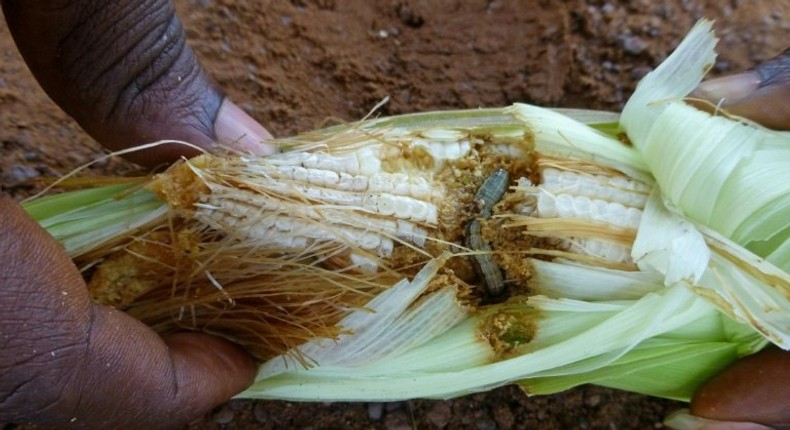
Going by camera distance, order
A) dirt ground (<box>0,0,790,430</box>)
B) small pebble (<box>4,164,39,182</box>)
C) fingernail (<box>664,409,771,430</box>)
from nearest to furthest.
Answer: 1. fingernail (<box>664,409,771,430</box>)
2. small pebble (<box>4,164,39,182</box>)
3. dirt ground (<box>0,0,790,430</box>)

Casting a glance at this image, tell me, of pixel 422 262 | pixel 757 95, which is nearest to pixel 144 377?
pixel 422 262

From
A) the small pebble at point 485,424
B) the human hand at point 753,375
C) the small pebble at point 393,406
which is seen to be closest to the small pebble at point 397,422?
the small pebble at point 393,406

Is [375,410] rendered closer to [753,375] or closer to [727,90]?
[753,375]

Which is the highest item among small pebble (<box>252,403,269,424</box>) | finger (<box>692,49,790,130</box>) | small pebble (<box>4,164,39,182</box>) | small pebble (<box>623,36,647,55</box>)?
finger (<box>692,49,790,130</box>)

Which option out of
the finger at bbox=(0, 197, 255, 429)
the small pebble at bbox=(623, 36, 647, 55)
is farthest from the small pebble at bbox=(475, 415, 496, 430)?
the small pebble at bbox=(623, 36, 647, 55)

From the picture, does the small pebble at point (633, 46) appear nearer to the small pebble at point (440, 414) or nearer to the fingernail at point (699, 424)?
the fingernail at point (699, 424)

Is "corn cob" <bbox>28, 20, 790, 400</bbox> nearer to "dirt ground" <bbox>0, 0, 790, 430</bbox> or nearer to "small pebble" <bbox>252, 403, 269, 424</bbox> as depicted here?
"small pebble" <bbox>252, 403, 269, 424</bbox>

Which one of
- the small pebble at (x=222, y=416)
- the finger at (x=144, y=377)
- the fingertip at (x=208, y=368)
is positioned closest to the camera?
the finger at (x=144, y=377)

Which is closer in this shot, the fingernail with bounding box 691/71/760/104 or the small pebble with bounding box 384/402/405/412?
the fingernail with bounding box 691/71/760/104
